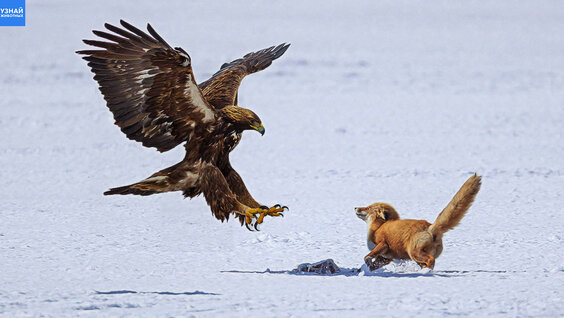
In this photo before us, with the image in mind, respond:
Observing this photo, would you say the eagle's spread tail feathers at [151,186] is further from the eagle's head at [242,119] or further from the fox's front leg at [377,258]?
the fox's front leg at [377,258]

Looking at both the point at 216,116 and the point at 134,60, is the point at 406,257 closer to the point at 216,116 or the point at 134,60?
the point at 216,116

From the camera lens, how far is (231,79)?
586 centimetres

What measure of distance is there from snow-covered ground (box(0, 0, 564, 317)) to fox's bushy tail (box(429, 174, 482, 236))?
29cm

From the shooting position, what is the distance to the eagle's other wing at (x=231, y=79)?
220 inches

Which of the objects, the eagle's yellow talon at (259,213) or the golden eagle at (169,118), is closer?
the golden eagle at (169,118)

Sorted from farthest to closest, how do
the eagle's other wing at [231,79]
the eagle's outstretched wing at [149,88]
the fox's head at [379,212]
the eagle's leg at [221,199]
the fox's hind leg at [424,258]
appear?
1. the eagle's other wing at [231,79]
2. the fox's head at [379,212]
3. the eagle's leg at [221,199]
4. the fox's hind leg at [424,258]
5. the eagle's outstretched wing at [149,88]

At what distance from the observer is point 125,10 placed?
55.0 feet

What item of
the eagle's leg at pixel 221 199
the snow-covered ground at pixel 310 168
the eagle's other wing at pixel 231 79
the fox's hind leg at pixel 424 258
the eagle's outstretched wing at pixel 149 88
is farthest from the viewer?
the eagle's other wing at pixel 231 79

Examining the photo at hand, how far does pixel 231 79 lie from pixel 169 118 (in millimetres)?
785

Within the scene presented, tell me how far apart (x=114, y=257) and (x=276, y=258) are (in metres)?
0.98

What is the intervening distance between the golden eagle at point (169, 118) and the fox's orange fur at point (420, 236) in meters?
0.62

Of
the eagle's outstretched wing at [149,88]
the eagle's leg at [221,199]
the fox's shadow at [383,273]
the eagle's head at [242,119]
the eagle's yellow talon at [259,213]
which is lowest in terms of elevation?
the fox's shadow at [383,273]

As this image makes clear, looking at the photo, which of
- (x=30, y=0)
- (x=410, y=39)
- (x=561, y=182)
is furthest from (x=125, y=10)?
(x=561, y=182)

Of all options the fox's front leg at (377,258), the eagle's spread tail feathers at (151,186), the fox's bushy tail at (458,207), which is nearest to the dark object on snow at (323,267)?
the fox's front leg at (377,258)
